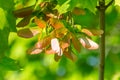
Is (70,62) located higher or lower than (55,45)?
lower

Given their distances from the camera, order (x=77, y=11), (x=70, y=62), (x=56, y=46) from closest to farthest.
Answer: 1. (x=56, y=46)
2. (x=77, y=11)
3. (x=70, y=62)

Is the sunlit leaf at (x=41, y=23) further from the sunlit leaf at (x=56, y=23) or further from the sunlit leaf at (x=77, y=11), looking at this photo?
the sunlit leaf at (x=77, y=11)

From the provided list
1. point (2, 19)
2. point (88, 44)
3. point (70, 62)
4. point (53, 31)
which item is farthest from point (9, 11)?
point (70, 62)

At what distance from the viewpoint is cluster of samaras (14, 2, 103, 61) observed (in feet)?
5.13

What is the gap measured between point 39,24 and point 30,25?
97mm

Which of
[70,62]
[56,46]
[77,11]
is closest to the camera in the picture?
[56,46]

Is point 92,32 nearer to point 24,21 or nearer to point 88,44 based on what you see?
point 88,44

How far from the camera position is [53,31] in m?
1.58

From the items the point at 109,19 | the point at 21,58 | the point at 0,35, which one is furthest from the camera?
the point at 21,58

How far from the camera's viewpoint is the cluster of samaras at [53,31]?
1563 mm

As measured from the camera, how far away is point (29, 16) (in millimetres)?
1636

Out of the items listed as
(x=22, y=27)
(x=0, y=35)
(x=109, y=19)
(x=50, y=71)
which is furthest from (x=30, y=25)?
(x=50, y=71)

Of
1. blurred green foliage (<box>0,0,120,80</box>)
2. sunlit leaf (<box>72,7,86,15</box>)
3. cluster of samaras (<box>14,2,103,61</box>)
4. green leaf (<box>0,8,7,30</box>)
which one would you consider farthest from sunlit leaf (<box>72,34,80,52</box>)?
blurred green foliage (<box>0,0,120,80</box>)

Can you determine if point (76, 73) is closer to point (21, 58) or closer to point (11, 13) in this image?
point (21, 58)
